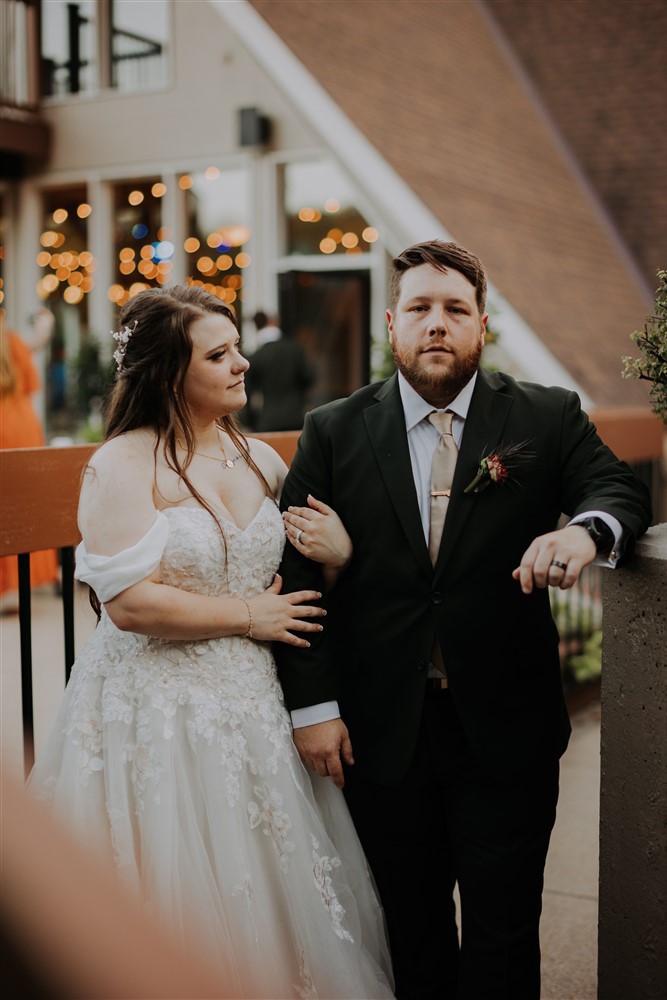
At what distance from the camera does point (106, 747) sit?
2.34 meters

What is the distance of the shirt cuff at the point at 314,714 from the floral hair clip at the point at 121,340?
95 cm

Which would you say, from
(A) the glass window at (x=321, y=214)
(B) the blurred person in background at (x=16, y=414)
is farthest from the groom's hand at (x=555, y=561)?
(A) the glass window at (x=321, y=214)

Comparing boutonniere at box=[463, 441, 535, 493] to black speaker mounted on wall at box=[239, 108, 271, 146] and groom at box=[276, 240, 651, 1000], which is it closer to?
groom at box=[276, 240, 651, 1000]

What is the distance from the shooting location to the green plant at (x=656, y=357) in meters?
2.44

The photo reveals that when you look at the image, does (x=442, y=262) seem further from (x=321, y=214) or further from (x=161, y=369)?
(x=321, y=214)

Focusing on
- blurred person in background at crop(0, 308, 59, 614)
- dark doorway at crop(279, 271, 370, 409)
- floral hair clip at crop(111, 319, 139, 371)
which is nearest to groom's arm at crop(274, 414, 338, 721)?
floral hair clip at crop(111, 319, 139, 371)

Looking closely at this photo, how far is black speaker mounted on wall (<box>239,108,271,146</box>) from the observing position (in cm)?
1191

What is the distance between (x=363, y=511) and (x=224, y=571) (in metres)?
0.36

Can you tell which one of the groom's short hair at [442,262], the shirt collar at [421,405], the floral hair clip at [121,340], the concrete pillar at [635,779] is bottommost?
the concrete pillar at [635,779]

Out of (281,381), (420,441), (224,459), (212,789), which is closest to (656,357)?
(420,441)

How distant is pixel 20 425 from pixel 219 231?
23.2 feet

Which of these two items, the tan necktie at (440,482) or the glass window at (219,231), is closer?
the tan necktie at (440,482)

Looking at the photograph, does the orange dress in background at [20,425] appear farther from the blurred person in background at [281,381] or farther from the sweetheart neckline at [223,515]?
the sweetheart neckline at [223,515]

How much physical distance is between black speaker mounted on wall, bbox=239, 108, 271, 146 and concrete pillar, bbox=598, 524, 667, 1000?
10532mm
